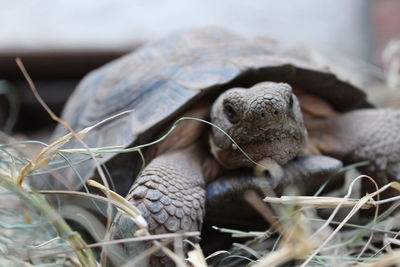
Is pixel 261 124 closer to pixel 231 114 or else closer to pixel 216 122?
pixel 231 114

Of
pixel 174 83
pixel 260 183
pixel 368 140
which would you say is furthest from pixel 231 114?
pixel 368 140

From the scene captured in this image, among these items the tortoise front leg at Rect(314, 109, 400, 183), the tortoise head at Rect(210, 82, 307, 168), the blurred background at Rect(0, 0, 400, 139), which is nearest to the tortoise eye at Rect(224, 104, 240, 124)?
the tortoise head at Rect(210, 82, 307, 168)

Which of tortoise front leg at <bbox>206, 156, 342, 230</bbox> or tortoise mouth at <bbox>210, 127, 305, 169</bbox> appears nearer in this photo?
tortoise mouth at <bbox>210, 127, 305, 169</bbox>

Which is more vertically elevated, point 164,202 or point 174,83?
point 174,83

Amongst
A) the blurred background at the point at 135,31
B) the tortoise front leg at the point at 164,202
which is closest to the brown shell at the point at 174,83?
the tortoise front leg at the point at 164,202

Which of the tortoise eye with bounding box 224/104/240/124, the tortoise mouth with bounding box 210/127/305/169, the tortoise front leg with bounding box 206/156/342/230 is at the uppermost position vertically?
the tortoise eye with bounding box 224/104/240/124

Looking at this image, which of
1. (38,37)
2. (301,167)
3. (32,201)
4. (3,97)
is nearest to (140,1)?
(38,37)

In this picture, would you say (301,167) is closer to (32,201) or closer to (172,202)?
(172,202)

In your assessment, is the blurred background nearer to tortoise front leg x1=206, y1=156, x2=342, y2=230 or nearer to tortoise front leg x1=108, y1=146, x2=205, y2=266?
tortoise front leg x1=206, y1=156, x2=342, y2=230
